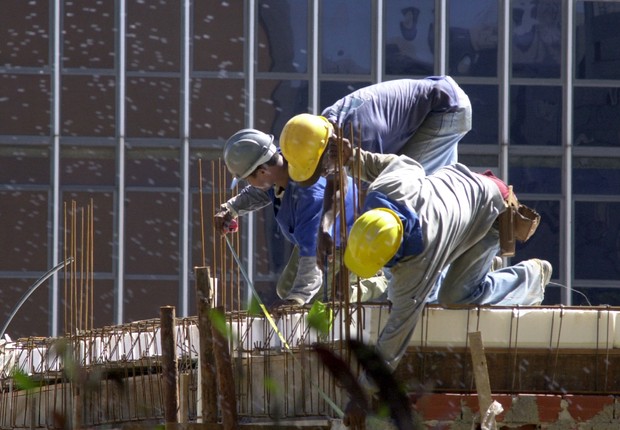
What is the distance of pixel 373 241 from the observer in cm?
647

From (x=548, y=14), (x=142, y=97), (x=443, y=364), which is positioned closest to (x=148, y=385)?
(x=443, y=364)

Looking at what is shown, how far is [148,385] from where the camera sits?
330 inches

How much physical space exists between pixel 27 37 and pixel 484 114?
5.32 meters

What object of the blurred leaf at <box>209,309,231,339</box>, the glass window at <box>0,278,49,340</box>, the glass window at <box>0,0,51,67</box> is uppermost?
the glass window at <box>0,0,51,67</box>

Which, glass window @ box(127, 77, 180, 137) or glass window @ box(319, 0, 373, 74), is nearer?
glass window @ box(127, 77, 180, 137)

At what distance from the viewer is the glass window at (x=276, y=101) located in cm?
1644

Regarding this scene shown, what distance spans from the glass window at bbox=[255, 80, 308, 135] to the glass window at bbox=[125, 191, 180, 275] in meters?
1.33

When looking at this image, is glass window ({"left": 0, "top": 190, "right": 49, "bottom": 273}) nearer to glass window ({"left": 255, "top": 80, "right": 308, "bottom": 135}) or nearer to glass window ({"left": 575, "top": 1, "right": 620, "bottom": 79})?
glass window ({"left": 255, "top": 80, "right": 308, "bottom": 135})

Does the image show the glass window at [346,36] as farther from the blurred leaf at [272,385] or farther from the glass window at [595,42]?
the blurred leaf at [272,385]

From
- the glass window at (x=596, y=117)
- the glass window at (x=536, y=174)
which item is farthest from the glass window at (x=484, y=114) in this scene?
the glass window at (x=596, y=117)

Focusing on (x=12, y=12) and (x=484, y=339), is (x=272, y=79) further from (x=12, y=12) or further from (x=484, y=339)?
(x=484, y=339)

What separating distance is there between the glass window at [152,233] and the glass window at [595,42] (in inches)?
196

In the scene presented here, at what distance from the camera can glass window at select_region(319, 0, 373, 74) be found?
650 inches

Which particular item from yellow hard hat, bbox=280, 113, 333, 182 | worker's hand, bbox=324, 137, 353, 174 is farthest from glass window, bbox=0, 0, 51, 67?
worker's hand, bbox=324, 137, 353, 174
